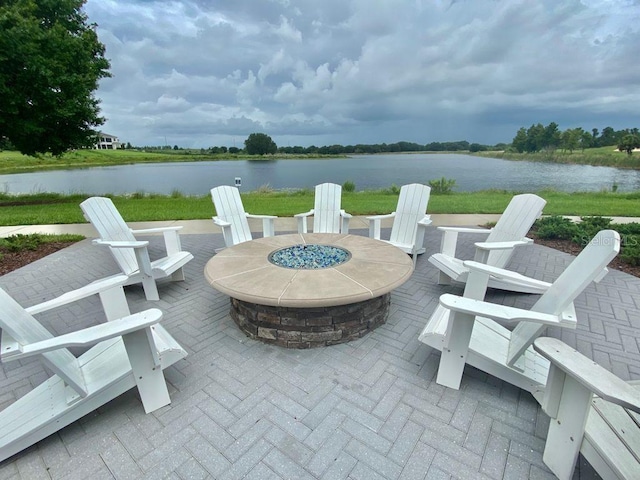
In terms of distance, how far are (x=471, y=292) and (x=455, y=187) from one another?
1096 cm

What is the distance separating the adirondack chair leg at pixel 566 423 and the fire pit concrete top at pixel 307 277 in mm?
1084

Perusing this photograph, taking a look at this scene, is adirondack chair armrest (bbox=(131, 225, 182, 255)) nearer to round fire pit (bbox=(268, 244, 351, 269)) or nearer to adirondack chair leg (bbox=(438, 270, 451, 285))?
round fire pit (bbox=(268, 244, 351, 269))

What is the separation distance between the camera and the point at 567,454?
1223 millimetres

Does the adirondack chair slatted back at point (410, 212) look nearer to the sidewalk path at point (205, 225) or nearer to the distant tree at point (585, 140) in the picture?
the sidewalk path at point (205, 225)

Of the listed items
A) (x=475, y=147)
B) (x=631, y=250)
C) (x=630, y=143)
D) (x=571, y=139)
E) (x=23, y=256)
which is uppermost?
(x=571, y=139)

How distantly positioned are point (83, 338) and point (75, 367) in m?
0.45

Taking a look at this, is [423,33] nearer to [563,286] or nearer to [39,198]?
[563,286]

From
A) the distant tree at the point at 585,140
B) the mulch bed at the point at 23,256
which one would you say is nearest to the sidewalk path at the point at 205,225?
the mulch bed at the point at 23,256

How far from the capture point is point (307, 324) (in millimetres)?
2184

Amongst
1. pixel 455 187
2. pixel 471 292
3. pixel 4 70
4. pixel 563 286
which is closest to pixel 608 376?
pixel 563 286

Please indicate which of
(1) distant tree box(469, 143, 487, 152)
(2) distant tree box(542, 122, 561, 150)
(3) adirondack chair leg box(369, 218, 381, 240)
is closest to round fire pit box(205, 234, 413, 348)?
(3) adirondack chair leg box(369, 218, 381, 240)

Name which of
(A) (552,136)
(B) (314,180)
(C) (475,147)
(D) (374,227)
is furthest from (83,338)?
(A) (552,136)

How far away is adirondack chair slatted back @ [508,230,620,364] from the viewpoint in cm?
142

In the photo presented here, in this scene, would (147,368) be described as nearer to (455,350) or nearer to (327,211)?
(455,350)
